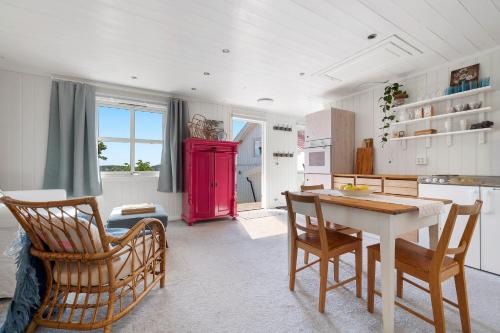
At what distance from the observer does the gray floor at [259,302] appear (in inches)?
59.9

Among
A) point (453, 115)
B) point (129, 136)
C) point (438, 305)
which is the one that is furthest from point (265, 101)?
point (438, 305)

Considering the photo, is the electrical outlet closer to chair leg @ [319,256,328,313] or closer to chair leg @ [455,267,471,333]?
chair leg @ [455,267,471,333]

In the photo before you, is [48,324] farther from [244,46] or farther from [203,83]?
[203,83]

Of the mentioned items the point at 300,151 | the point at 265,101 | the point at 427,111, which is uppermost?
the point at 265,101

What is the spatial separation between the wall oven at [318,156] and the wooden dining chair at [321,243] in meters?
2.10

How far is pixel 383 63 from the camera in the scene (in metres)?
2.96

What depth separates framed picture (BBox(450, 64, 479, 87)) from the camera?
2754 mm

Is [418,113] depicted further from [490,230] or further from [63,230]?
[63,230]

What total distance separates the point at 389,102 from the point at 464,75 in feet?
2.81

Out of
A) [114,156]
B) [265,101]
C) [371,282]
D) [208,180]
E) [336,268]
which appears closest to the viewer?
[371,282]

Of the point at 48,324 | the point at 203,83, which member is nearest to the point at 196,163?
the point at 203,83

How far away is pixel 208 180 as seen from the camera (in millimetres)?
4203

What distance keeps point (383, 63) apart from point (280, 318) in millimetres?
3101

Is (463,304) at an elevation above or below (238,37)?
below
